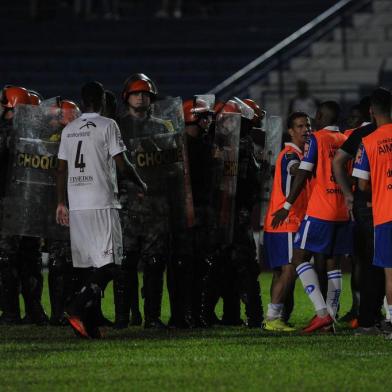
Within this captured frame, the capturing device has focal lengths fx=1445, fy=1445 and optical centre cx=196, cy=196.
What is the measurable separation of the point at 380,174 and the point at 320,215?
88 centimetres

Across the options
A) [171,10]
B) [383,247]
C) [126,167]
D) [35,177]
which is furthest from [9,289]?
[171,10]

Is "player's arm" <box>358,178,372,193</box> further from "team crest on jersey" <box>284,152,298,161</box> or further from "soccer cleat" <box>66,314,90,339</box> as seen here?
"soccer cleat" <box>66,314,90,339</box>

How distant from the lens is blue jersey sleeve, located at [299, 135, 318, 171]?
37.6ft

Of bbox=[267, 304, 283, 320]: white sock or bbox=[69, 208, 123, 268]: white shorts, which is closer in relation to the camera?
bbox=[69, 208, 123, 268]: white shorts

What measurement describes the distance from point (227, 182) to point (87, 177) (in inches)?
70.3

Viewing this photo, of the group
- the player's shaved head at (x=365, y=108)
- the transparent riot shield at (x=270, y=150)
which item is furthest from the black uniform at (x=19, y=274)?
the player's shaved head at (x=365, y=108)

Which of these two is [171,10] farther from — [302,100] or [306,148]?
[306,148]

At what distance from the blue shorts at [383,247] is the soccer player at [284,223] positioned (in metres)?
1.28

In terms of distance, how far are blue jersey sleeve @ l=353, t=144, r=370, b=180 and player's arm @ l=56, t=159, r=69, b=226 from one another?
2.21 metres

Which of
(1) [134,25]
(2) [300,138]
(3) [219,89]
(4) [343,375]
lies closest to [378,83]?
(3) [219,89]

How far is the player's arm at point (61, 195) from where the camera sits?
1094 cm

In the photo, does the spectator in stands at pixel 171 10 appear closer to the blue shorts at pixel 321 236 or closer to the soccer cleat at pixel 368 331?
the blue shorts at pixel 321 236

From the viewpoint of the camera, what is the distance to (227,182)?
1235 centimetres

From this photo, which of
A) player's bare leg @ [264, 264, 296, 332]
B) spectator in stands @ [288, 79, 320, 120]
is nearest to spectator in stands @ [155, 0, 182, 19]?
spectator in stands @ [288, 79, 320, 120]
